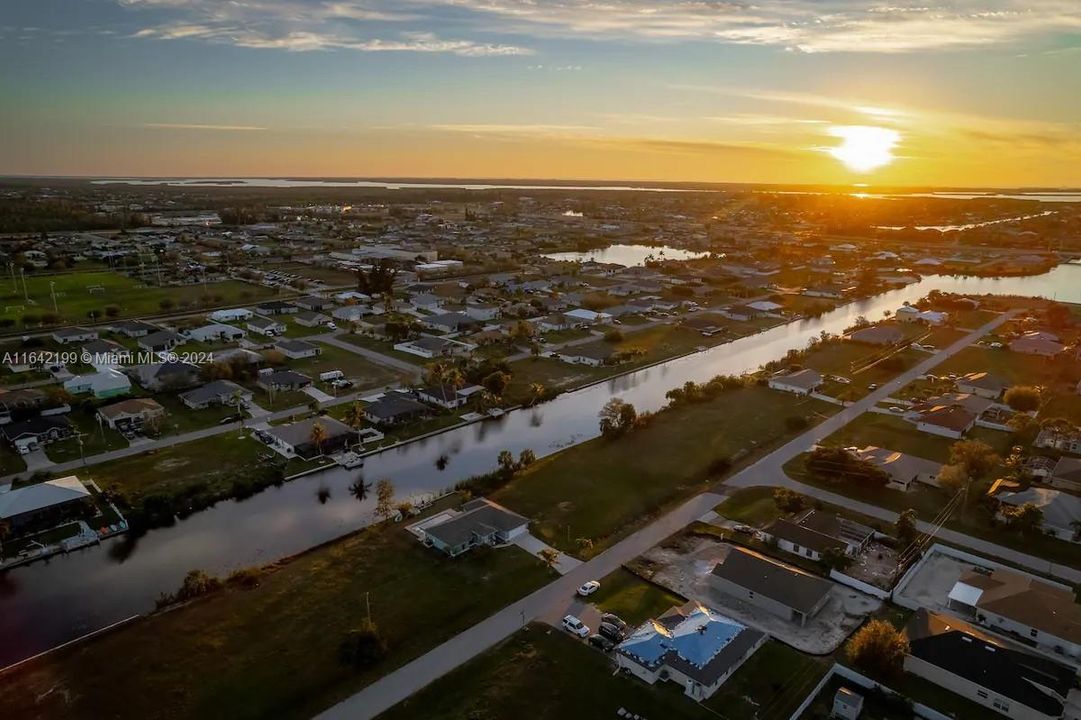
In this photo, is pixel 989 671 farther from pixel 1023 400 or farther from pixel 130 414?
pixel 130 414

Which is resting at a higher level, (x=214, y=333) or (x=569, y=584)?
(x=214, y=333)

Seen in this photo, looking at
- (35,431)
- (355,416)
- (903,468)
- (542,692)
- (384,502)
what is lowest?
(542,692)

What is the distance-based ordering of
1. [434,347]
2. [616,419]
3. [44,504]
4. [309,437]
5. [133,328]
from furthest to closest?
[133,328], [434,347], [616,419], [309,437], [44,504]

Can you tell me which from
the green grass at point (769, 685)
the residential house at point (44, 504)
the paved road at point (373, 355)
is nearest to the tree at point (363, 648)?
A: the green grass at point (769, 685)

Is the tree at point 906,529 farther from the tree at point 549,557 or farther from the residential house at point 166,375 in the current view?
the residential house at point 166,375

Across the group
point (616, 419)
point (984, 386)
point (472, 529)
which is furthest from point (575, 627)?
point (984, 386)

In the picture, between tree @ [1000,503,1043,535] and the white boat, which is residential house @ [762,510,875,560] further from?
the white boat

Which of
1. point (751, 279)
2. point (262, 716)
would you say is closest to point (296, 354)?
point (262, 716)

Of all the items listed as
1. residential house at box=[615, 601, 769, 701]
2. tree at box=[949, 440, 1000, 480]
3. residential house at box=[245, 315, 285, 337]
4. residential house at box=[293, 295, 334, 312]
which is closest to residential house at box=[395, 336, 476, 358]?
residential house at box=[245, 315, 285, 337]
